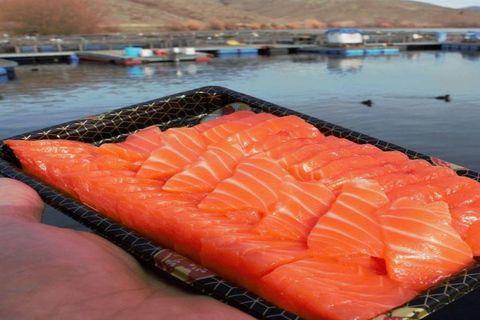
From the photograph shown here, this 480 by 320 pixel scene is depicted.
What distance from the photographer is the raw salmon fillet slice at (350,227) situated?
289 centimetres

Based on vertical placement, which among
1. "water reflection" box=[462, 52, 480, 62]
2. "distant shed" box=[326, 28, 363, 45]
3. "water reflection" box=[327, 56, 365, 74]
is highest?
"distant shed" box=[326, 28, 363, 45]

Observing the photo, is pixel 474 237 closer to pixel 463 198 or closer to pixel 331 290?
pixel 463 198

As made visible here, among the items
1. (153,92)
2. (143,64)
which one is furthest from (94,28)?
(153,92)

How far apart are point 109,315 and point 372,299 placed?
4.38 ft

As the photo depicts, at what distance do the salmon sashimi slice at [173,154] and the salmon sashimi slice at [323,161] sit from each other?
107 centimetres

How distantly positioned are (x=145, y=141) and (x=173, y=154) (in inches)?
31.2

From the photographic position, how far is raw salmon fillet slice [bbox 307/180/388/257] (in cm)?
289

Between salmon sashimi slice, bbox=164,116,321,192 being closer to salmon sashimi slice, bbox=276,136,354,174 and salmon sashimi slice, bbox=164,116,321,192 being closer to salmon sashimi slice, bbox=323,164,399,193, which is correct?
salmon sashimi slice, bbox=276,136,354,174

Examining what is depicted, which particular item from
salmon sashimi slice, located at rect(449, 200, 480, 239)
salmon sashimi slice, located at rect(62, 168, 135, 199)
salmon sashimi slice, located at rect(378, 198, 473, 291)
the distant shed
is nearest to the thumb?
salmon sashimi slice, located at rect(62, 168, 135, 199)

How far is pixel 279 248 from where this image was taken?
2.96 meters

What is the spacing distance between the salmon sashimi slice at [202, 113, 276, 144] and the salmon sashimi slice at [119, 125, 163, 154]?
52cm

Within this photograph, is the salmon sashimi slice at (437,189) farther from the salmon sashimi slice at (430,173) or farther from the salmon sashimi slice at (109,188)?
the salmon sashimi slice at (109,188)

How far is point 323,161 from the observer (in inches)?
169

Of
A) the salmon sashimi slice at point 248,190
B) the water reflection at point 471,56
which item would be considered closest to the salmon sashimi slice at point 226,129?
the salmon sashimi slice at point 248,190
